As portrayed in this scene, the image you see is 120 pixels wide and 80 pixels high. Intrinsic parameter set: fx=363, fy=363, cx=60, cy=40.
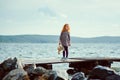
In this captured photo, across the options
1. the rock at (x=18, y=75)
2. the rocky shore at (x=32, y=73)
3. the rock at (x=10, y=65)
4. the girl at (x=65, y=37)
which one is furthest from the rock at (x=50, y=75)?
the girl at (x=65, y=37)

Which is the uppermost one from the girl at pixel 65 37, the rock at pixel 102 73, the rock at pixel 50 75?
the girl at pixel 65 37

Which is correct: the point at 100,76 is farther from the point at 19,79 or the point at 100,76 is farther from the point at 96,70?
the point at 19,79

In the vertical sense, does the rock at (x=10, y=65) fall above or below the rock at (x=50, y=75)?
above

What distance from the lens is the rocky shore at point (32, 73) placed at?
14773mm

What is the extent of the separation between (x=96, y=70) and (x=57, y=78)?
12.8 feet

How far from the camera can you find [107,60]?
2427 centimetres

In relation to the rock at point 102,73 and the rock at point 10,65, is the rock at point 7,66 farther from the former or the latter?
the rock at point 102,73

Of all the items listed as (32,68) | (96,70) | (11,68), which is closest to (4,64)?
(11,68)

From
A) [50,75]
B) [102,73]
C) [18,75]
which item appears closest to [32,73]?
[50,75]

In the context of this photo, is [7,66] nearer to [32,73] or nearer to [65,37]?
[32,73]

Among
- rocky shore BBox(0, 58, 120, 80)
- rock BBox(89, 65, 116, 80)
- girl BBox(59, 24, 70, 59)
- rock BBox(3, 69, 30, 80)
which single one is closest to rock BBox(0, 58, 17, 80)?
rocky shore BBox(0, 58, 120, 80)

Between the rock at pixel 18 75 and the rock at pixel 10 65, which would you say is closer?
the rock at pixel 18 75

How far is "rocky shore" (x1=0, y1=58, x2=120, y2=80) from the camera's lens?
14.8 metres

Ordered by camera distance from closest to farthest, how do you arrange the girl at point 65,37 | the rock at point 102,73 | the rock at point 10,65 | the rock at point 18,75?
1. the rock at point 18,75
2. the rock at point 10,65
3. the rock at point 102,73
4. the girl at point 65,37
